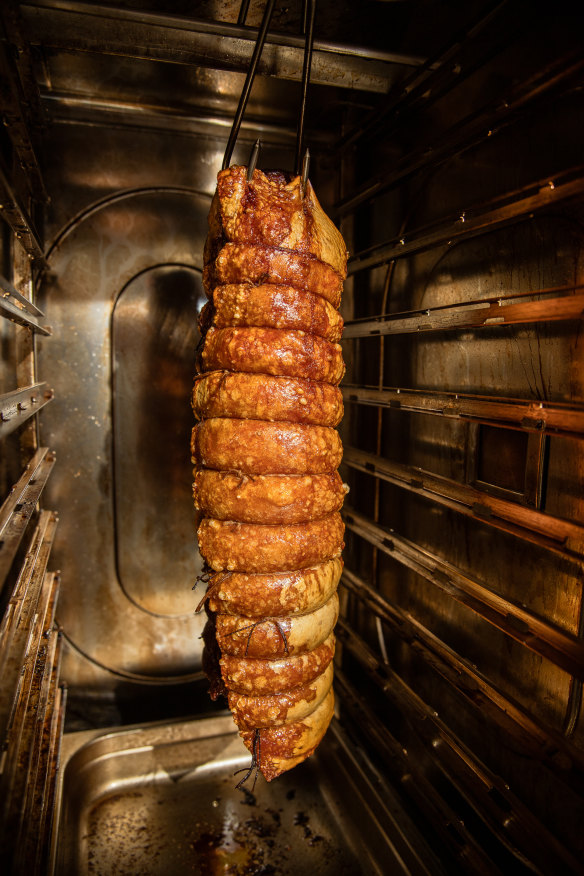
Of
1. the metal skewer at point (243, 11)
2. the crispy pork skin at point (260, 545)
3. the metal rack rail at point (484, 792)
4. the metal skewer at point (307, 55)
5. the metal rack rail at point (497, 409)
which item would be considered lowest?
the metal rack rail at point (484, 792)

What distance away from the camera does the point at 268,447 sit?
5.09 feet

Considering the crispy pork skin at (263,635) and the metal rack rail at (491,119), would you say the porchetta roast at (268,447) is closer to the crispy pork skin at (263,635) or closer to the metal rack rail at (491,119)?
the crispy pork skin at (263,635)

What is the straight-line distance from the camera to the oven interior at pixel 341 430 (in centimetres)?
151

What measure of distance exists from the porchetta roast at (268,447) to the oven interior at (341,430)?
45 centimetres

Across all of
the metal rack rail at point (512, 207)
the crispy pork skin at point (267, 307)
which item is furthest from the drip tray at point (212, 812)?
the metal rack rail at point (512, 207)

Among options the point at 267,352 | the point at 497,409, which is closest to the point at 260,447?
the point at 267,352

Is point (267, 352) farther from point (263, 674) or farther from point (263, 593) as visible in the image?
point (263, 674)

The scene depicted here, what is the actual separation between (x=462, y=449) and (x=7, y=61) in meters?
2.05

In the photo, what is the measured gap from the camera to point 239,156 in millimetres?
2818

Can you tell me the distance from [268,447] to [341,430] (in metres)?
1.48

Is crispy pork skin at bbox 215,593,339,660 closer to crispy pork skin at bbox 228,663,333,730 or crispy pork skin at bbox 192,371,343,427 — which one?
crispy pork skin at bbox 228,663,333,730

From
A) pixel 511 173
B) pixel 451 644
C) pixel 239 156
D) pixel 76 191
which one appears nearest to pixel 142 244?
pixel 76 191

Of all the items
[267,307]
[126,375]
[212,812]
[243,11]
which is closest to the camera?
[267,307]

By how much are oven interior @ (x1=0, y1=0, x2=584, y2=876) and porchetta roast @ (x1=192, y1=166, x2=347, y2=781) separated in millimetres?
453
